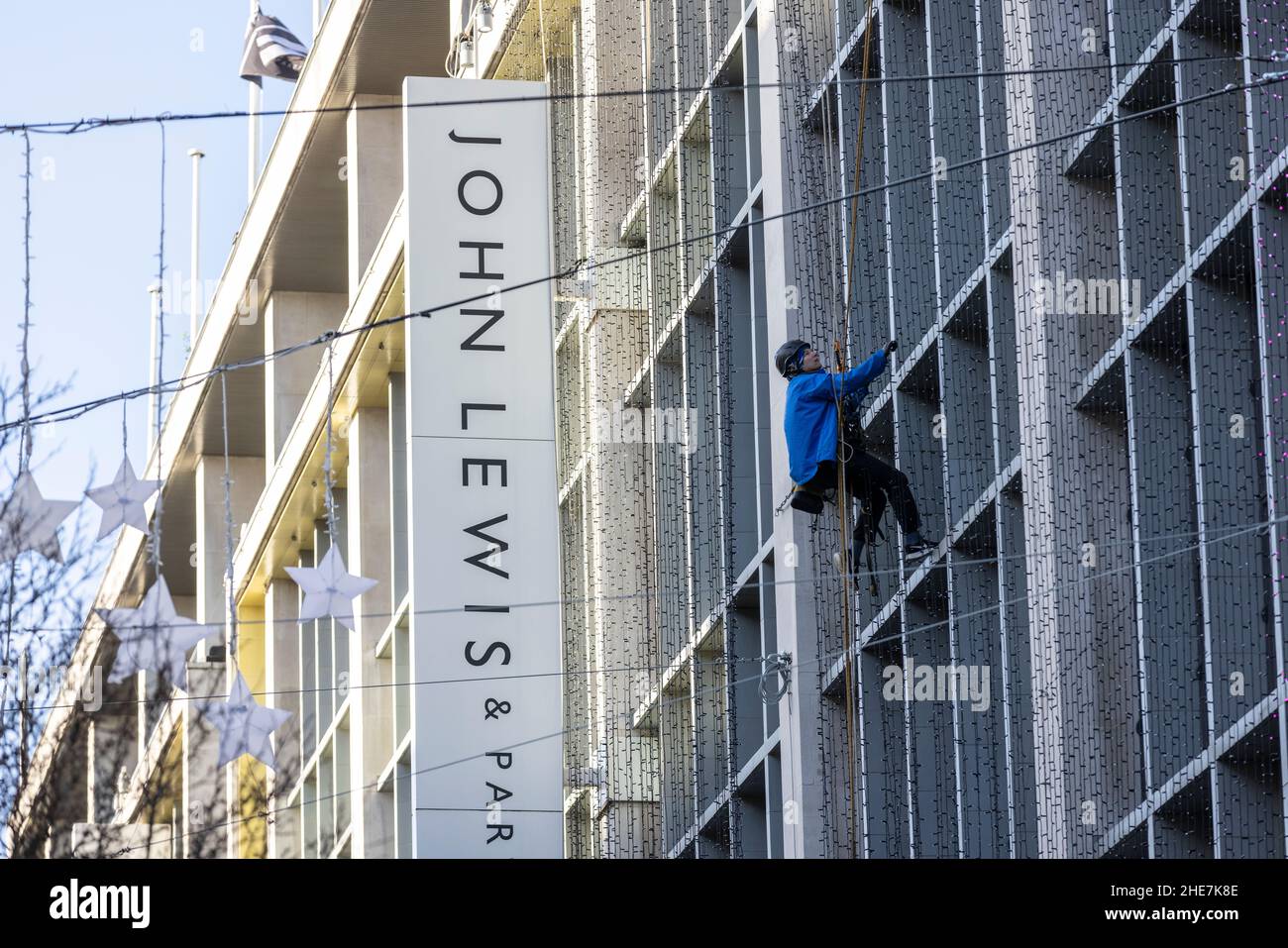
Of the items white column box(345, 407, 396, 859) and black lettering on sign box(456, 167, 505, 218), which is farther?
white column box(345, 407, 396, 859)

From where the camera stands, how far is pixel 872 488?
15.6 m

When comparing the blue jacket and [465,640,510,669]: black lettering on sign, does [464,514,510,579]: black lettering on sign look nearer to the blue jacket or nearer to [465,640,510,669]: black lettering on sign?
[465,640,510,669]: black lettering on sign

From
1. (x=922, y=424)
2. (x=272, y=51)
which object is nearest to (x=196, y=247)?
(x=272, y=51)

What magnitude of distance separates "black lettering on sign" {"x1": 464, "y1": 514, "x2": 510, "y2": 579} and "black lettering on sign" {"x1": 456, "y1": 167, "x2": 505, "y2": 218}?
101 inches

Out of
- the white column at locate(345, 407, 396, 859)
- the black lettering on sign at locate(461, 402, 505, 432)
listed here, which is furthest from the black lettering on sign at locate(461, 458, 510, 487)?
the white column at locate(345, 407, 396, 859)

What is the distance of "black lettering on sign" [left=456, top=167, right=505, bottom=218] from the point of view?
2111 cm

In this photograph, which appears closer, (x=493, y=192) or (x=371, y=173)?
(x=493, y=192)

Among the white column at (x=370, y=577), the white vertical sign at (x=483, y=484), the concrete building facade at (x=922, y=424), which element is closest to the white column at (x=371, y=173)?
the white column at (x=370, y=577)

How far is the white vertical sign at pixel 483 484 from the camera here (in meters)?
20.0

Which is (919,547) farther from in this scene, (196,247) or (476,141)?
(196,247)

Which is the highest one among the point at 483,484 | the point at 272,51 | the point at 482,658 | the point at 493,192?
the point at 272,51

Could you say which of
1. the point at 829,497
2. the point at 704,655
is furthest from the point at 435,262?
the point at 829,497

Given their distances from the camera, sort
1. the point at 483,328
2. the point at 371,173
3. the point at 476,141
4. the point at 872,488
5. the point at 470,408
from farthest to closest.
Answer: the point at 371,173 < the point at 476,141 < the point at 483,328 < the point at 470,408 < the point at 872,488

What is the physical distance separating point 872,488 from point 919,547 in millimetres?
628
